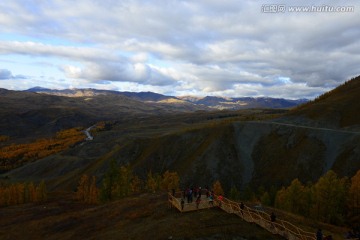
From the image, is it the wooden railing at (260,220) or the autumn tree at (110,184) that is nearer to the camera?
the wooden railing at (260,220)

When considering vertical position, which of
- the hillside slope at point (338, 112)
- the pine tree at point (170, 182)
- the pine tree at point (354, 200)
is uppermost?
the hillside slope at point (338, 112)

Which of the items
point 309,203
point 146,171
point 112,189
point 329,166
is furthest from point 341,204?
point 146,171

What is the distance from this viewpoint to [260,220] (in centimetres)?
4378

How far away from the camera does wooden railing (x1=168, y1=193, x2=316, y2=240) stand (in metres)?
40.7

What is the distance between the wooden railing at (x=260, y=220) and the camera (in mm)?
40688

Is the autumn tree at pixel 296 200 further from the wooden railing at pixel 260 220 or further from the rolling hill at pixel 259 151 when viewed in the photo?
the wooden railing at pixel 260 220

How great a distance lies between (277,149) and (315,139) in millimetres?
14713

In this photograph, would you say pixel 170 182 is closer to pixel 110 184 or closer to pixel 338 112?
pixel 110 184

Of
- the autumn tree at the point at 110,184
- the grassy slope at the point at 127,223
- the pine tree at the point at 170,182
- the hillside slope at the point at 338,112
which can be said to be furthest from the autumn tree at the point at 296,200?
the hillside slope at the point at 338,112

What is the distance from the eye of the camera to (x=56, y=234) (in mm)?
60781

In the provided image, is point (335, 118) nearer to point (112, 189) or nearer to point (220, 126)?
point (220, 126)

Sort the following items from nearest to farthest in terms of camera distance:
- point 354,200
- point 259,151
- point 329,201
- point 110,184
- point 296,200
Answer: point 354,200 < point 329,201 < point 296,200 < point 110,184 < point 259,151

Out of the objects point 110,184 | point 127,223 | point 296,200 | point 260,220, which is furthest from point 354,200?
point 110,184

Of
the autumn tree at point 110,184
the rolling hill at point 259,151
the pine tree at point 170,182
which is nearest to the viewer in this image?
the autumn tree at point 110,184
